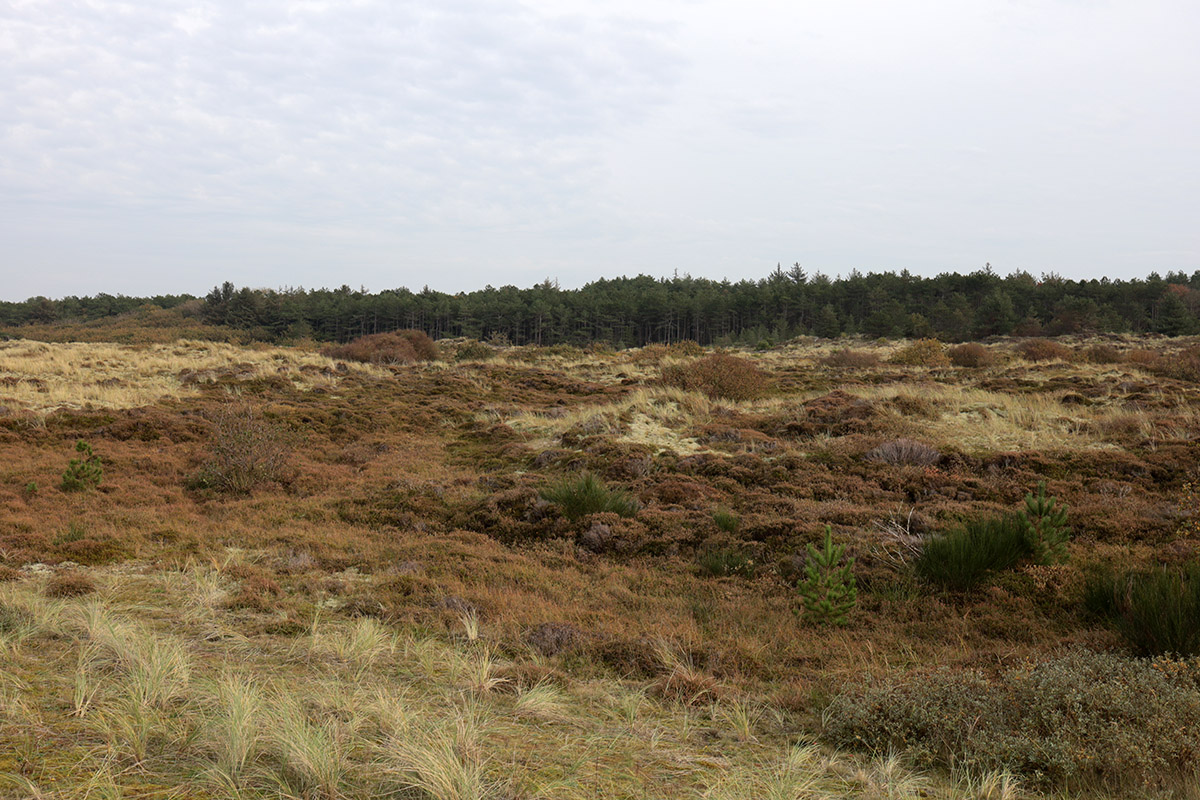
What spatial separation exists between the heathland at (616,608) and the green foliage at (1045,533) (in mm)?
33

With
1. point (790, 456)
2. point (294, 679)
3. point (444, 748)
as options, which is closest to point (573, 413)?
point (790, 456)

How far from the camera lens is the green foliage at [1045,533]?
6.50m

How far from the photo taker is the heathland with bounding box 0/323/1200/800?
10.2 ft

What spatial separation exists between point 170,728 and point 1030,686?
15.6ft

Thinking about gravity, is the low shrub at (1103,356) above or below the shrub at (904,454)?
above

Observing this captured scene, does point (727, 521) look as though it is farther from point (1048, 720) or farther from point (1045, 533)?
point (1048, 720)

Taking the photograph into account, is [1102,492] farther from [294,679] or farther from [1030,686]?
[294,679]

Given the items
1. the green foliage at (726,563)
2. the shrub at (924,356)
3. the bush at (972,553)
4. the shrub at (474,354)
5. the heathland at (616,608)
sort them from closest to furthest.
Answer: the heathland at (616,608), the bush at (972,553), the green foliage at (726,563), the shrub at (924,356), the shrub at (474,354)

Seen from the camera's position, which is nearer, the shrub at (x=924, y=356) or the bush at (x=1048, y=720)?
the bush at (x=1048, y=720)

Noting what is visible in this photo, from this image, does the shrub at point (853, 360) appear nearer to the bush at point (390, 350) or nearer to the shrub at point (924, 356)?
the shrub at point (924, 356)

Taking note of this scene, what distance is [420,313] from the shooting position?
72.9 meters

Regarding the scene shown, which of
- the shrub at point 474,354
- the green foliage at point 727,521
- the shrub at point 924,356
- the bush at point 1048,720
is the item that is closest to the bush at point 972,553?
the bush at point 1048,720

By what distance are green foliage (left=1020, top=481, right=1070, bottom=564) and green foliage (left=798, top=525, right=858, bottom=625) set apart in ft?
7.15

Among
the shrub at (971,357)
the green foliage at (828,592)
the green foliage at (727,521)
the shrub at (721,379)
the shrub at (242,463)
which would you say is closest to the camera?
the green foliage at (828,592)
